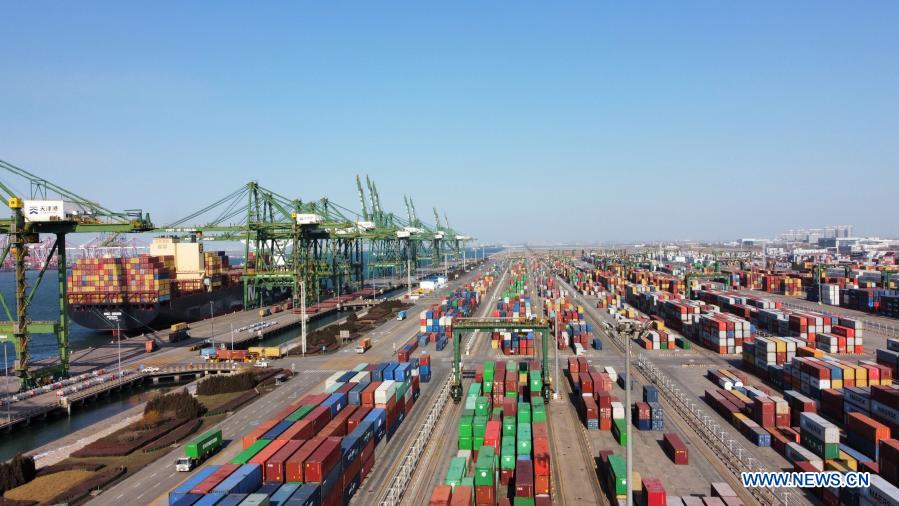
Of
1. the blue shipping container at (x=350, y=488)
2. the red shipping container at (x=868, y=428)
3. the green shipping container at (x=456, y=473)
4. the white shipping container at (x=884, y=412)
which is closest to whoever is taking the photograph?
the green shipping container at (x=456, y=473)

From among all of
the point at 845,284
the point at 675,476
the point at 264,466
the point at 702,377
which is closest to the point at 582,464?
the point at 675,476

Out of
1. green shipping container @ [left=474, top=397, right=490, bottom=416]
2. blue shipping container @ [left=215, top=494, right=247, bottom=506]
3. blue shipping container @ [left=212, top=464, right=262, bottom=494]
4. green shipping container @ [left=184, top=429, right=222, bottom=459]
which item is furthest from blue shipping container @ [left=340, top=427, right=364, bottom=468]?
green shipping container @ [left=184, top=429, right=222, bottom=459]

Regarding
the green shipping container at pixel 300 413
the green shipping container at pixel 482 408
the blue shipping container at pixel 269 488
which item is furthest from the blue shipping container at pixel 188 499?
the green shipping container at pixel 482 408

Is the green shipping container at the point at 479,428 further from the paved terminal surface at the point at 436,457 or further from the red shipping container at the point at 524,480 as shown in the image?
the red shipping container at the point at 524,480

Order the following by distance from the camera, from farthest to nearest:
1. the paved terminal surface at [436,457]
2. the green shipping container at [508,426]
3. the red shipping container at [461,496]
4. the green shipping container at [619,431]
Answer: the green shipping container at [619,431] → the green shipping container at [508,426] → the paved terminal surface at [436,457] → the red shipping container at [461,496]

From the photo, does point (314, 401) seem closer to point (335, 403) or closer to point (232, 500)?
point (335, 403)

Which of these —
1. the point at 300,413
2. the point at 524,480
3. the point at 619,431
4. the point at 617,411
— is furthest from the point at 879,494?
the point at 300,413

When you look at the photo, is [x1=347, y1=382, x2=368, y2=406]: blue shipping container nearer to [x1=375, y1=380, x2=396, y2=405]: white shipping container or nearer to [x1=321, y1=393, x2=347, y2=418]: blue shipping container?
[x1=321, y1=393, x2=347, y2=418]: blue shipping container

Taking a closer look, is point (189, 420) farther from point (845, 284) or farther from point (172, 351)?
point (845, 284)
